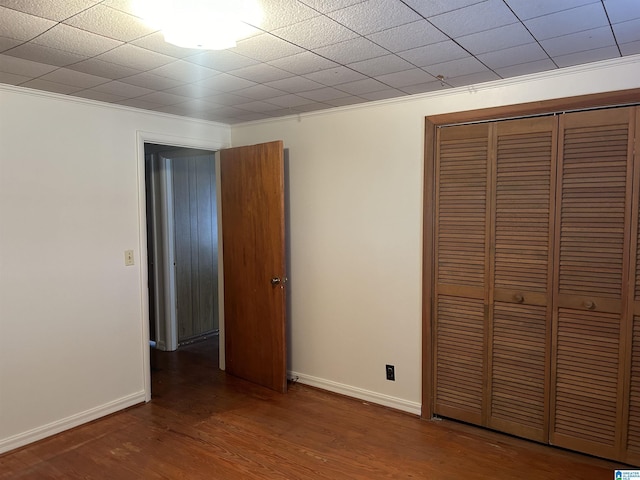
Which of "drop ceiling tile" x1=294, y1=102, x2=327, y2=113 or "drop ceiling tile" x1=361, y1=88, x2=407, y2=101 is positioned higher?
"drop ceiling tile" x1=294, y1=102, x2=327, y2=113

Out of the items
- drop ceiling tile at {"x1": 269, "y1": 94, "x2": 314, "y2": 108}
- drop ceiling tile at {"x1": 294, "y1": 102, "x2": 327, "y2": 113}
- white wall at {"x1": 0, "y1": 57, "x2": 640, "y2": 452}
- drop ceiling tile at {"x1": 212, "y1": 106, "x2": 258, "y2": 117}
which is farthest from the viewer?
Result: drop ceiling tile at {"x1": 212, "y1": 106, "x2": 258, "y2": 117}

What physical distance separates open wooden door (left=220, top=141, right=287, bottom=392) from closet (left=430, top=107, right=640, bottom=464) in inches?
46.9

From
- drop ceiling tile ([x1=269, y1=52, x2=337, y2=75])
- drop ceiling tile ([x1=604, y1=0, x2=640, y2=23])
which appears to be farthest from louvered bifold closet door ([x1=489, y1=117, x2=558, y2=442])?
drop ceiling tile ([x1=269, y1=52, x2=337, y2=75])

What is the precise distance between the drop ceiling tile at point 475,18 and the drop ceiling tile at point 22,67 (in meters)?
1.94

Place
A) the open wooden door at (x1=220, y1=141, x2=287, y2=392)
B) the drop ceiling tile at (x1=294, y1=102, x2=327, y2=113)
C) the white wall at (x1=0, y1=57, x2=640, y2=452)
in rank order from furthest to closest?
the open wooden door at (x1=220, y1=141, x2=287, y2=392)
the drop ceiling tile at (x1=294, y1=102, x2=327, y2=113)
the white wall at (x1=0, y1=57, x2=640, y2=452)

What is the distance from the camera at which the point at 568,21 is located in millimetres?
1776

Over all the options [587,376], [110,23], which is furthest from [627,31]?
[110,23]

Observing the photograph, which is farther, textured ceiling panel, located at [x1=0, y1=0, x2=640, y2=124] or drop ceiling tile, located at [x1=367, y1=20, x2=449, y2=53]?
drop ceiling tile, located at [x1=367, y1=20, x2=449, y2=53]

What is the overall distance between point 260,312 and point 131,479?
1.51 m

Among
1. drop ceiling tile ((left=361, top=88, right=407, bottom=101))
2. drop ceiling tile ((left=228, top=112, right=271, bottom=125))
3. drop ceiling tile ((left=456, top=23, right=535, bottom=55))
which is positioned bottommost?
drop ceiling tile ((left=456, top=23, right=535, bottom=55))

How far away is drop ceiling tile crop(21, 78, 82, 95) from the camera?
2549 millimetres

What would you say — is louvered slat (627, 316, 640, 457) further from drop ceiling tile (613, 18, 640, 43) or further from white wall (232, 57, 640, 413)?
drop ceiling tile (613, 18, 640, 43)

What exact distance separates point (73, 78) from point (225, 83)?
2.75 ft

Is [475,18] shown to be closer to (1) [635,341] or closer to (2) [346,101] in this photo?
(2) [346,101]
